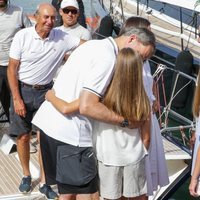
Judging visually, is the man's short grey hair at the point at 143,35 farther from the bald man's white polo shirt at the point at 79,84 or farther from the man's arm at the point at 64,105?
the man's arm at the point at 64,105

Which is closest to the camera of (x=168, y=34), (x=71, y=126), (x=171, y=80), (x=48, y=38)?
(x=71, y=126)

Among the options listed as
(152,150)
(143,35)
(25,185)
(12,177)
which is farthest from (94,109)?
(12,177)

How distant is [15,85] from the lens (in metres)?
3.16

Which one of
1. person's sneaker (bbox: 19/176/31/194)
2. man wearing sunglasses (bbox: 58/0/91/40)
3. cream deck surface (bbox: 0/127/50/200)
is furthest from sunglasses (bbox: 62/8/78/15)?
person's sneaker (bbox: 19/176/31/194)

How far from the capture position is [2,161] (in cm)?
389

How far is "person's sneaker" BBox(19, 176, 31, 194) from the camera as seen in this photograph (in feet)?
11.0

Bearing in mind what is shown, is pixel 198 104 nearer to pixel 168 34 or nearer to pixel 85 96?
pixel 85 96

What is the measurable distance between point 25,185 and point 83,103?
4.44 feet

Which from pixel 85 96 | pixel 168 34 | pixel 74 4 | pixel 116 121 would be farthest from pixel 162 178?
pixel 168 34

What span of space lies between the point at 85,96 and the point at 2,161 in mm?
1890

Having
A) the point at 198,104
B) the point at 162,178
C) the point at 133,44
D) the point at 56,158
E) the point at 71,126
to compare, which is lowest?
the point at 162,178

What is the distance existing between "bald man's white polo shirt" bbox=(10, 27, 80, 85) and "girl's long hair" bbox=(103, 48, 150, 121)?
1013mm

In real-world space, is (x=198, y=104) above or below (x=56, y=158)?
above

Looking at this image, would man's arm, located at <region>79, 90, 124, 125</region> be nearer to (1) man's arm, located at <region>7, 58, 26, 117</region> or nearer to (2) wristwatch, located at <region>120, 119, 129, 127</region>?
(2) wristwatch, located at <region>120, 119, 129, 127</region>
